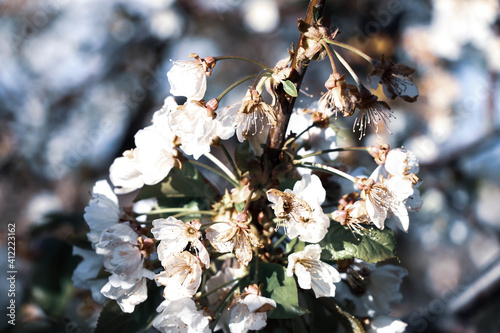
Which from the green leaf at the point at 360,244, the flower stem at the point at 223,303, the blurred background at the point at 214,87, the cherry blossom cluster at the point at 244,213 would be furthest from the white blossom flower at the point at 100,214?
the blurred background at the point at 214,87

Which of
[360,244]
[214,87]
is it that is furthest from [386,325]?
[214,87]

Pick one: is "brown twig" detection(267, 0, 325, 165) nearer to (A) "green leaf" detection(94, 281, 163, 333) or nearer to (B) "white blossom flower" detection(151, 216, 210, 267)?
(B) "white blossom flower" detection(151, 216, 210, 267)

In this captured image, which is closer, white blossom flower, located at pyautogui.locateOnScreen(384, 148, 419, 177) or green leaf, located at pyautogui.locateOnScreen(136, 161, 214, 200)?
white blossom flower, located at pyautogui.locateOnScreen(384, 148, 419, 177)

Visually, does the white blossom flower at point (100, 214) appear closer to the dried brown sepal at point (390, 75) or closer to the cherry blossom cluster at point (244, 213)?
the cherry blossom cluster at point (244, 213)

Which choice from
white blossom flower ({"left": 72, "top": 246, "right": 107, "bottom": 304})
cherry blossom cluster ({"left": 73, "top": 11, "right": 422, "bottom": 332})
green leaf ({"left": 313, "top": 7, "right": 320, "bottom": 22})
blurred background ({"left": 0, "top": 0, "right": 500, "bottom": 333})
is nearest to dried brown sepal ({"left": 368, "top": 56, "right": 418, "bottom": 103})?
cherry blossom cluster ({"left": 73, "top": 11, "right": 422, "bottom": 332})

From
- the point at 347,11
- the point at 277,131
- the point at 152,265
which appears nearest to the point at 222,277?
the point at 152,265

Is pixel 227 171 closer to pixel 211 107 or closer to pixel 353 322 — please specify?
pixel 211 107
